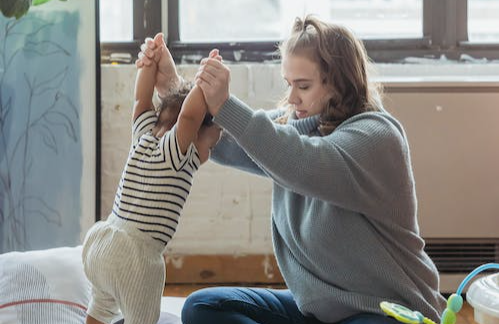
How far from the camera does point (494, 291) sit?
55.7 inches

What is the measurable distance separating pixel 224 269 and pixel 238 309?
1306 mm

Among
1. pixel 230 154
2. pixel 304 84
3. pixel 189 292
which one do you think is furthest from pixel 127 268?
pixel 189 292

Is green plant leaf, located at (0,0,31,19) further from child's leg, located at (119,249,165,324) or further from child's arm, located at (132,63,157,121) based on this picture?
child's leg, located at (119,249,165,324)

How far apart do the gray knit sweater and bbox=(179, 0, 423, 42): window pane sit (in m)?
1.46

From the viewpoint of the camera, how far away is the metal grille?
271cm

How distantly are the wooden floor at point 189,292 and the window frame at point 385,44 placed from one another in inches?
31.3

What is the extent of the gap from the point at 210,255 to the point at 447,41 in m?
1.12

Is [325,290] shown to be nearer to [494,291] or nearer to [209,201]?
[494,291]

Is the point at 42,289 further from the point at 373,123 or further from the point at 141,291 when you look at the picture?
the point at 373,123

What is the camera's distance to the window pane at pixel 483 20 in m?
3.00

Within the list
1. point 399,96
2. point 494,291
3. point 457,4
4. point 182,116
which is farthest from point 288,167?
point 457,4

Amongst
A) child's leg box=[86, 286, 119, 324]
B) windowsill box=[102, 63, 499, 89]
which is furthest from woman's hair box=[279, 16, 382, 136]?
windowsill box=[102, 63, 499, 89]

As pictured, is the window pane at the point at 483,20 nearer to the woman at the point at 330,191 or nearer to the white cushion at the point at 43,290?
the woman at the point at 330,191

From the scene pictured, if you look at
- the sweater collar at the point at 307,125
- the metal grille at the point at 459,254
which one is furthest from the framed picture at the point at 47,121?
the sweater collar at the point at 307,125
